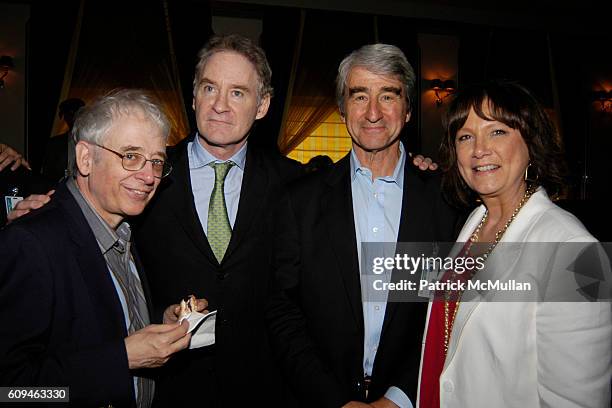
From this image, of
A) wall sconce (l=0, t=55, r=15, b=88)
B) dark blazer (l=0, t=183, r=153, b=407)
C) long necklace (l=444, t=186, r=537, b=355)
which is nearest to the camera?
dark blazer (l=0, t=183, r=153, b=407)

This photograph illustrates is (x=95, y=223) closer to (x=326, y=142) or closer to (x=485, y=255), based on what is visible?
(x=485, y=255)

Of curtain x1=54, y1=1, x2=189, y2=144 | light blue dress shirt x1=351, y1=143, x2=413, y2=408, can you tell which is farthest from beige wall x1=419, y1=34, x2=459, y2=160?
light blue dress shirt x1=351, y1=143, x2=413, y2=408

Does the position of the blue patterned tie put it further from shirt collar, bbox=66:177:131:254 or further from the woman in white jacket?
the woman in white jacket

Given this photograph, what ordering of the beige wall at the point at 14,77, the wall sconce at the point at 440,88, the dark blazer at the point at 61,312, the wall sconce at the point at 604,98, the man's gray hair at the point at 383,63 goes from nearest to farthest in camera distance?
1. the dark blazer at the point at 61,312
2. the man's gray hair at the point at 383,63
3. the beige wall at the point at 14,77
4. the wall sconce at the point at 440,88
5. the wall sconce at the point at 604,98

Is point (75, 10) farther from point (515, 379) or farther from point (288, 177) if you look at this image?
point (515, 379)

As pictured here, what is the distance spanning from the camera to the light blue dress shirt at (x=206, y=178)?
85.0 inches

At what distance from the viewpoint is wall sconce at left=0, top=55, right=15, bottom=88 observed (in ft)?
22.9

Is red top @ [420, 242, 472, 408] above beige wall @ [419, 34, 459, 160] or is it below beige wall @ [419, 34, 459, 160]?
below

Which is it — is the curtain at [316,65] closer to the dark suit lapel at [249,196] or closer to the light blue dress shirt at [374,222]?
the dark suit lapel at [249,196]

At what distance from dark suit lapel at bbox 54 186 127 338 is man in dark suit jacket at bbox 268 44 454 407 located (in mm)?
679

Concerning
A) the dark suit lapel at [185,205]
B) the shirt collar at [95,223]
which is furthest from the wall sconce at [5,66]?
the shirt collar at [95,223]

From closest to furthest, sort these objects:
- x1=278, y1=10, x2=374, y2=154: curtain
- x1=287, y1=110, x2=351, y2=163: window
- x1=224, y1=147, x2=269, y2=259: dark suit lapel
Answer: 1. x1=224, y1=147, x2=269, y2=259: dark suit lapel
2. x1=278, y1=10, x2=374, y2=154: curtain
3. x1=287, y1=110, x2=351, y2=163: window

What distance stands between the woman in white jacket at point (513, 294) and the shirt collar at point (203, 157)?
103 cm

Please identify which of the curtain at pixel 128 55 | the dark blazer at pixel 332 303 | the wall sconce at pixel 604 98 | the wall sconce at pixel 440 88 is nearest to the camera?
the dark blazer at pixel 332 303
